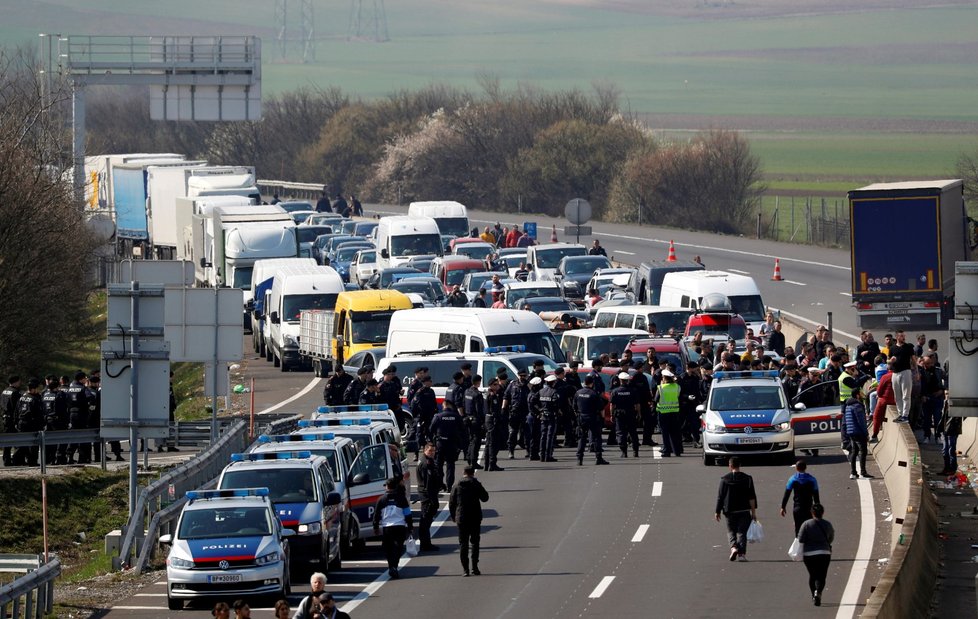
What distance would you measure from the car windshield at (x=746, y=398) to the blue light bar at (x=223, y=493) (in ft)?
34.1

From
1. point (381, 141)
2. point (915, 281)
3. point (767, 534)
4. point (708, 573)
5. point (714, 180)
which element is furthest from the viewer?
point (381, 141)

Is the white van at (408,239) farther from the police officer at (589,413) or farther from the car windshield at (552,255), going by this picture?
the police officer at (589,413)

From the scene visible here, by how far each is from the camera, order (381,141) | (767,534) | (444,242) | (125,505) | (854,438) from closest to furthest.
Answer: (767,534), (854,438), (125,505), (444,242), (381,141)

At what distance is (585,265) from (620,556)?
33.7 meters

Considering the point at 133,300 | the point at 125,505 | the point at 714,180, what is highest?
the point at 714,180

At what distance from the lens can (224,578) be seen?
64.8 ft

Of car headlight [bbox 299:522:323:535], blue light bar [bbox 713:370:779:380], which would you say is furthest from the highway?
blue light bar [bbox 713:370:779:380]

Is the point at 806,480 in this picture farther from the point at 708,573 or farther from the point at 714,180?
the point at 714,180

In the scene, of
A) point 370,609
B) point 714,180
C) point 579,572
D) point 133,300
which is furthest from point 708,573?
point 714,180

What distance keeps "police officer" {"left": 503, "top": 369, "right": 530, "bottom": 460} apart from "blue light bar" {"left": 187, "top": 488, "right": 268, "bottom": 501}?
10091 mm

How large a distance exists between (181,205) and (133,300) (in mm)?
44972

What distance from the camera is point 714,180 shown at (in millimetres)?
88500

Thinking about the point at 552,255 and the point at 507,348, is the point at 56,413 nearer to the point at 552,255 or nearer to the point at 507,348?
the point at 507,348

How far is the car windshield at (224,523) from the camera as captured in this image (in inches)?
793
